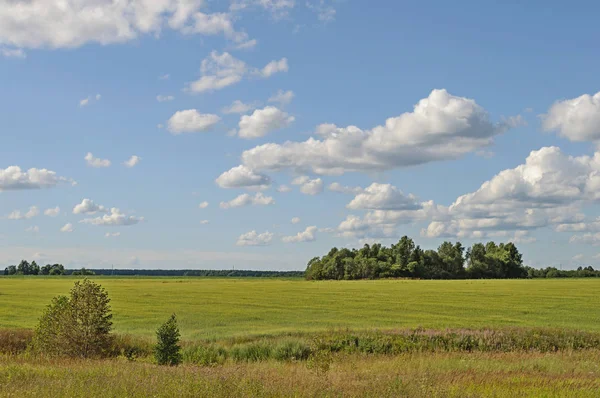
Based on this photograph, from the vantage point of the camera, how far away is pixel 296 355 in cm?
2791

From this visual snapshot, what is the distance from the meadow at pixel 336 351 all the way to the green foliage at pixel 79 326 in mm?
1003

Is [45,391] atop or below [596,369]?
atop

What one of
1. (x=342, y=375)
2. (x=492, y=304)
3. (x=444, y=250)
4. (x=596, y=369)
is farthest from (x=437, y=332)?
(x=444, y=250)

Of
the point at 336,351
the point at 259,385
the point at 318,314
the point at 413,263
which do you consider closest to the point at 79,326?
the point at 336,351

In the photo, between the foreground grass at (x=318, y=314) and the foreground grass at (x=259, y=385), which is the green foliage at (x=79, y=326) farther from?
the foreground grass at (x=318, y=314)

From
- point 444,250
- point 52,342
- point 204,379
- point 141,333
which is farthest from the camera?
point 444,250

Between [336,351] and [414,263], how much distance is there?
5653 inches

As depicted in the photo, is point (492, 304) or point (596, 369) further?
point (492, 304)

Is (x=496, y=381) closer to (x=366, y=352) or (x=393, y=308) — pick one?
(x=366, y=352)

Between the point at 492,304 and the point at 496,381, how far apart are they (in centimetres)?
4932

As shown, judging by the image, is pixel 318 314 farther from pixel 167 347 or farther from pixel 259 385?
pixel 259 385

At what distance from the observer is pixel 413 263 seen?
16850 centimetres

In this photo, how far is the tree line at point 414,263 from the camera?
561 ft

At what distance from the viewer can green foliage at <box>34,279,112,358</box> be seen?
884 inches
